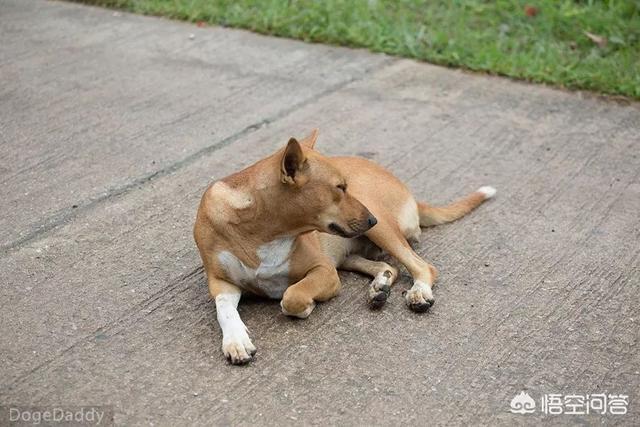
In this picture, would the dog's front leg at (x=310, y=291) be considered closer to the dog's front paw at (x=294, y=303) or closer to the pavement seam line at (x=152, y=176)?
the dog's front paw at (x=294, y=303)

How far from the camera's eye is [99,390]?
3.79m

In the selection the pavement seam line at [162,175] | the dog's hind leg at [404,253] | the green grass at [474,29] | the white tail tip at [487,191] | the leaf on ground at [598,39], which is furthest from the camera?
the leaf on ground at [598,39]

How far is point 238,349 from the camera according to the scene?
400 centimetres

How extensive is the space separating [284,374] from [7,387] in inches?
42.0

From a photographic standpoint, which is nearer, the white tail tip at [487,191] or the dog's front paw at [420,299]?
the dog's front paw at [420,299]

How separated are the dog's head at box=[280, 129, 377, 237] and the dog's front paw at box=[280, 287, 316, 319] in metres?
0.30

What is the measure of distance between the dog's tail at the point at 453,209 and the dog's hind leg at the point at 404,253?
39 cm

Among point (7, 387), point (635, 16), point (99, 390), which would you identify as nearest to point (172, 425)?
point (99, 390)

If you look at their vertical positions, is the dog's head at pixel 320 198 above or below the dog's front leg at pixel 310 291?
above

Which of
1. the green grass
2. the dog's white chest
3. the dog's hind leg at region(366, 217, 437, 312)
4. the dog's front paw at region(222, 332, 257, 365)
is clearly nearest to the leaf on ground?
the green grass

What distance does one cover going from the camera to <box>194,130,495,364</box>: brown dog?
414 cm

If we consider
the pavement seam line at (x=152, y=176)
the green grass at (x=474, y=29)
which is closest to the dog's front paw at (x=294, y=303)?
the pavement seam line at (x=152, y=176)

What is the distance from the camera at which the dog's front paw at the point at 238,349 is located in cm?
398

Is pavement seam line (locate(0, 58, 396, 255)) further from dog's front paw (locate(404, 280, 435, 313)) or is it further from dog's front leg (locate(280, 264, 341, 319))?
dog's front paw (locate(404, 280, 435, 313))
